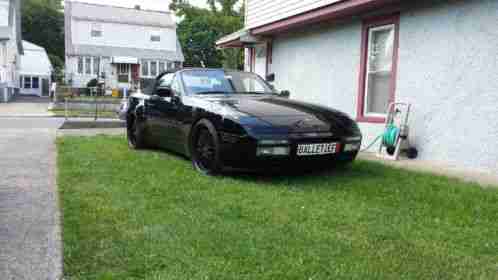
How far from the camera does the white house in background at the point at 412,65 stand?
5987 mm

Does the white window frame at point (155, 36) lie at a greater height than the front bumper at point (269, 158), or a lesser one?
greater

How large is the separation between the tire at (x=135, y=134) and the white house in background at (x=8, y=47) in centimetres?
2424

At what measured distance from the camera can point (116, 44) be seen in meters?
39.2

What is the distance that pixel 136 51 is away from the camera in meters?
39.8

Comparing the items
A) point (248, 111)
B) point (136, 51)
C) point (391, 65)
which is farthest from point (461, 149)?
point (136, 51)

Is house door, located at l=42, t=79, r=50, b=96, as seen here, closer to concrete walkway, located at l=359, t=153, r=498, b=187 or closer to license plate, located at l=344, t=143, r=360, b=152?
Answer: concrete walkway, located at l=359, t=153, r=498, b=187

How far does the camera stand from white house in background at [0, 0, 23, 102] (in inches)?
1147

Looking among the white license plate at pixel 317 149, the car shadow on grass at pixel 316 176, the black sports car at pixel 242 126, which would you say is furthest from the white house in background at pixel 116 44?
the white license plate at pixel 317 149

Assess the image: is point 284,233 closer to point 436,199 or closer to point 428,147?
point 436,199

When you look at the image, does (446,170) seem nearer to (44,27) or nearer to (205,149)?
(205,149)

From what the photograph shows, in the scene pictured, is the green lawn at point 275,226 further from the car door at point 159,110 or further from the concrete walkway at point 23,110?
the concrete walkway at point 23,110

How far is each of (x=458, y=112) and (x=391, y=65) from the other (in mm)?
1641

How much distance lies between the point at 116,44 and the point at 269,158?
122 feet

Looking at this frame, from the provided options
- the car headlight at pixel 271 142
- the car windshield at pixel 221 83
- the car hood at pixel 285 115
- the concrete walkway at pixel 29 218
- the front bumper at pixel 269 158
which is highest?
the car windshield at pixel 221 83
